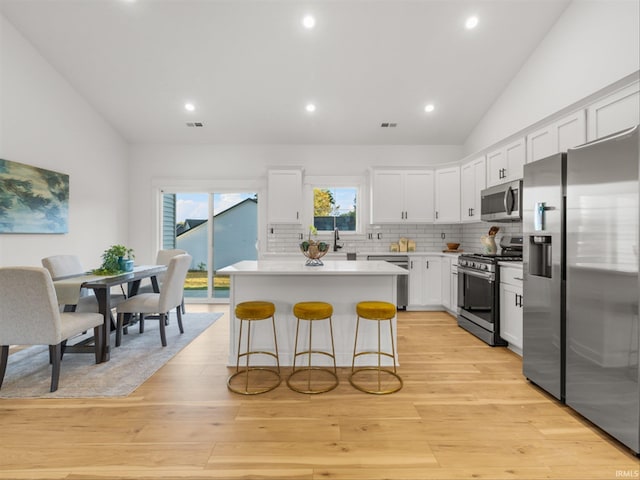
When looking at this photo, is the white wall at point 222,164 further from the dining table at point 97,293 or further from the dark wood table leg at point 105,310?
the dark wood table leg at point 105,310

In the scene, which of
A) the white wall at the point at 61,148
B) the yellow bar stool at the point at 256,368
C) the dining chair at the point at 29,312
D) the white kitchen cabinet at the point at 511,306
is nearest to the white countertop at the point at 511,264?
the white kitchen cabinet at the point at 511,306

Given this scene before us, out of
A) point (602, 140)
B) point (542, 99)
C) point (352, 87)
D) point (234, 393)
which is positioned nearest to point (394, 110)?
point (352, 87)

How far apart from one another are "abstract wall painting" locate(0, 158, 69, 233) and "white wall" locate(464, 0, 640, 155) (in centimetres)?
606

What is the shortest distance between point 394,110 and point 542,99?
189cm

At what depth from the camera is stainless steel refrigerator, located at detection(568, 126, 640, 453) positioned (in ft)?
5.86

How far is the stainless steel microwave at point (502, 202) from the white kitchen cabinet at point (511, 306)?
2.30 ft

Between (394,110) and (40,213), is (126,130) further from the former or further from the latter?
(394,110)

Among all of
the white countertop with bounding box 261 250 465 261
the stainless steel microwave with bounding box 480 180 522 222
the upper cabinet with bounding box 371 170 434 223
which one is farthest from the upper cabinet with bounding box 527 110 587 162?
the white countertop with bounding box 261 250 465 261

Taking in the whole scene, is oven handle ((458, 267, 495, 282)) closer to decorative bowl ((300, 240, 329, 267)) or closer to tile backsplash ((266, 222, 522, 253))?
tile backsplash ((266, 222, 522, 253))

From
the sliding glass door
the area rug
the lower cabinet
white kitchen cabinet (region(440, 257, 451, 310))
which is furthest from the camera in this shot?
the sliding glass door

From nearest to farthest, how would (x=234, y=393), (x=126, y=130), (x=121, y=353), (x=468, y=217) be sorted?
1. (x=234, y=393)
2. (x=121, y=353)
3. (x=468, y=217)
4. (x=126, y=130)

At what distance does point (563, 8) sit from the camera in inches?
137

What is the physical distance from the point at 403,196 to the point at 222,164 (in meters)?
3.22

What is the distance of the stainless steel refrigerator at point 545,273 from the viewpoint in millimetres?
2279
